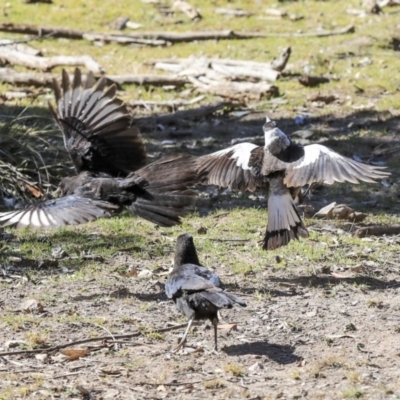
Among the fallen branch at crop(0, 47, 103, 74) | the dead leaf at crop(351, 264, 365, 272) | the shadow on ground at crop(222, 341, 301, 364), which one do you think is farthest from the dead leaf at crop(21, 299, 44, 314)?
the fallen branch at crop(0, 47, 103, 74)

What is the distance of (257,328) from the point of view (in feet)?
23.3

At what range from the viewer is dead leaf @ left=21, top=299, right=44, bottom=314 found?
7.50 metres

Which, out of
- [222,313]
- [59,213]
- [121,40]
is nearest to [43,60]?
[121,40]

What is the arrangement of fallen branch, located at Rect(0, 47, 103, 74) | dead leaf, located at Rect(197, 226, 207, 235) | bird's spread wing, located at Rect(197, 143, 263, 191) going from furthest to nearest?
fallen branch, located at Rect(0, 47, 103, 74) → dead leaf, located at Rect(197, 226, 207, 235) → bird's spread wing, located at Rect(197, 143, 263, 191)

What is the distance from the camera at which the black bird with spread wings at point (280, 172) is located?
26.3 feet

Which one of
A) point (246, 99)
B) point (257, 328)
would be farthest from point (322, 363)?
point (246, 99)

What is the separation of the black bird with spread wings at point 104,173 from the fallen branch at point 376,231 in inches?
76.5

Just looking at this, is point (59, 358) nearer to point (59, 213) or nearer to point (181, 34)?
point (59, 213)

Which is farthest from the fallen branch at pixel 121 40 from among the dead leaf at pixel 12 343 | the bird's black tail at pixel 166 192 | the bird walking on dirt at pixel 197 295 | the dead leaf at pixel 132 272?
the dead leaf at pixel 12 343

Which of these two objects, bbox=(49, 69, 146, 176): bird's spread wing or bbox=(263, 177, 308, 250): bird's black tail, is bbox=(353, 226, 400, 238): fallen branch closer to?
bbox=(263, 177, 308, 250): bird's black tail

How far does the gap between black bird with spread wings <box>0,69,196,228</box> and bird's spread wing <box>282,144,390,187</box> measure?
2.92 feet

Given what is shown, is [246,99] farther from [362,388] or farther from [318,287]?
[362,388]

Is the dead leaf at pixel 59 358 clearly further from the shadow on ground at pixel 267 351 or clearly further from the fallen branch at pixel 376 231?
the fallen branch at pixel 376 231

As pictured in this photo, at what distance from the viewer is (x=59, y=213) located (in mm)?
7645
